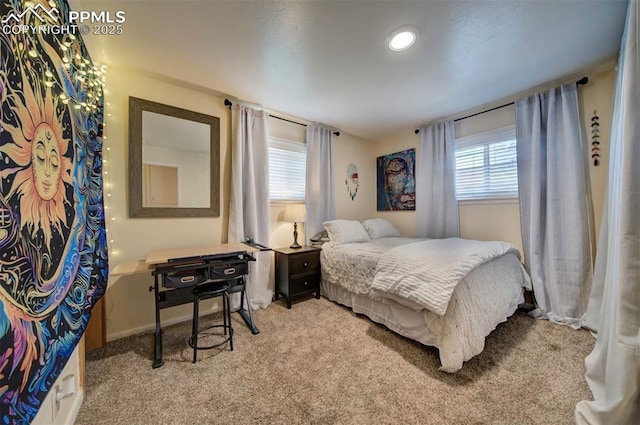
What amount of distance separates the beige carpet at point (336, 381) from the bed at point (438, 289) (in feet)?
0.58

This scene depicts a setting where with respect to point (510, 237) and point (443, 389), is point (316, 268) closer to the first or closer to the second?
point (443, 389)

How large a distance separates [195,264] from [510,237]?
3.34 meters

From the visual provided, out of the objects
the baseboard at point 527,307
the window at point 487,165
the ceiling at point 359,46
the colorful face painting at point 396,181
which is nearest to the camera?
the ceiling at point 359,46

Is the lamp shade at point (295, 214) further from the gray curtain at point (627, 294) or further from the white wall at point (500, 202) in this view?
the gray curtain at point (627, 294)

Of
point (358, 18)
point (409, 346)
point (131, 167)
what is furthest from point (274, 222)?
point (358, 18)

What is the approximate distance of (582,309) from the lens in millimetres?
2186

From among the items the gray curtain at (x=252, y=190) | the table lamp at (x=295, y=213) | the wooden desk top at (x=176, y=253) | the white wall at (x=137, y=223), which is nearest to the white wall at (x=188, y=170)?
the white wall at (x=137, y=223)

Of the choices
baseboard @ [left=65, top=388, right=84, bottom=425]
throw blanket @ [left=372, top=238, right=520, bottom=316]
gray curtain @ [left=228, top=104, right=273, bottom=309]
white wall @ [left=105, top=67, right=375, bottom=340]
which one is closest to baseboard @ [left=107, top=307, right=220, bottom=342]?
white wall @ [left=105, top=67, right=375, bottom=340]

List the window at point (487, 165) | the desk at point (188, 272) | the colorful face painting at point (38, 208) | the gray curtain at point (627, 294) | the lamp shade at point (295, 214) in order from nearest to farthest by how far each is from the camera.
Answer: the colorful face painting at point (38, 208) < the gray curtain at point (627, 294) < the desk at point (188, 272) < the window at point (487, 165) < the lamp shade at point (295, 214)

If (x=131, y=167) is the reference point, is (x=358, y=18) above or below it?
above

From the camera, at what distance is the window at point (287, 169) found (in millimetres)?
3059

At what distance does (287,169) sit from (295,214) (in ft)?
2.27

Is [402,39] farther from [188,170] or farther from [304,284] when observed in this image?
[304,284]

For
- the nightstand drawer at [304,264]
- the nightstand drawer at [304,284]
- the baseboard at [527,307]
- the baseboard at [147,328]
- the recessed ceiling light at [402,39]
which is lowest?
the baseboard at [147,328]
